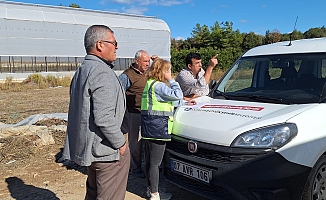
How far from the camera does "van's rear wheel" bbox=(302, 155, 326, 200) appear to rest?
2967 millimetres

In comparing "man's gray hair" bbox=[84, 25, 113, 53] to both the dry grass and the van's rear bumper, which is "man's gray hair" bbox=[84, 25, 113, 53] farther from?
the dry grass

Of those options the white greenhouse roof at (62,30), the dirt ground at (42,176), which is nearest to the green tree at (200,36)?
the white greenhouse roof at (62,30)

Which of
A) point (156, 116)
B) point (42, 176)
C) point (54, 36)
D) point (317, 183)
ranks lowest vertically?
point (42, 176)

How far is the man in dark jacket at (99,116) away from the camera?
243cm

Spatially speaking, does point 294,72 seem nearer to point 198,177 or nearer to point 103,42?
point 198,177

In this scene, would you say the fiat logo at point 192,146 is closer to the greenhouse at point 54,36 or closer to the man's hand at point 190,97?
the man's hand at point 190,97

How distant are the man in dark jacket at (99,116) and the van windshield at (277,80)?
1.92m

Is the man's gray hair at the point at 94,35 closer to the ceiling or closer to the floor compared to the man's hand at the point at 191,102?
closer to the ceiling

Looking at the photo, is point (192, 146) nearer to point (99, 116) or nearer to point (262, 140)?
point (262, 140)

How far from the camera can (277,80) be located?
4051 mm

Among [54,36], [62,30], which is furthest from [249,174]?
[62,30]

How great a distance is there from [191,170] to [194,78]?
5.76 feet

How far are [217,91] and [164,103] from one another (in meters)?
1.15

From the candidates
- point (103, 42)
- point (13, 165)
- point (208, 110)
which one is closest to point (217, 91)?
point (208, 110)
